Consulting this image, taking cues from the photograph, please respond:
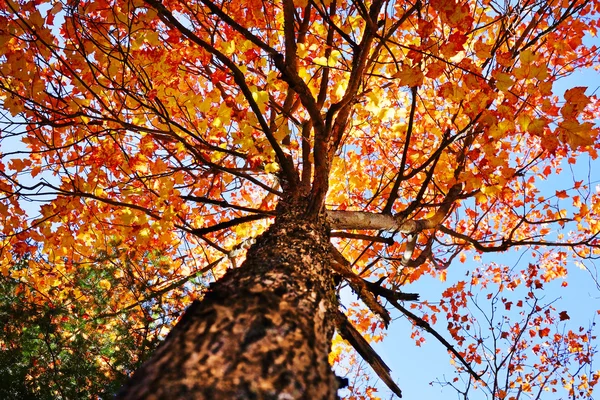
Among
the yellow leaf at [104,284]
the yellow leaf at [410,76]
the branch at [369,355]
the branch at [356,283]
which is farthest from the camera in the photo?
the yellow leaf at [104,284]

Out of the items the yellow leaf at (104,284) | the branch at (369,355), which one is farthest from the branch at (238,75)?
the yellow leaf at (104,284)

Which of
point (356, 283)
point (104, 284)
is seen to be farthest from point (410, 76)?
point (104, 284)

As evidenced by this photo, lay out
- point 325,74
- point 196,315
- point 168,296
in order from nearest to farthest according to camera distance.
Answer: point 196,315
point 325,74
point 168,296

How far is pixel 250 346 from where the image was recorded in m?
1.16

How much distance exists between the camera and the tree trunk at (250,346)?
0.98 m

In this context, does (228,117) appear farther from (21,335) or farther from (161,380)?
(161,380)

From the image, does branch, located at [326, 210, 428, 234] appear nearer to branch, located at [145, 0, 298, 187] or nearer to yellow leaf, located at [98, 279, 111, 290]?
branch, located at [145, 0, 298, 187]

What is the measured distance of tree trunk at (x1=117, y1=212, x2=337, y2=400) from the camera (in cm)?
98

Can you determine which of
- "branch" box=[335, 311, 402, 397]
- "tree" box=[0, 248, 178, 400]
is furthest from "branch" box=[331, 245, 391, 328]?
A: "tree" box=[0, 248, 178, 400]

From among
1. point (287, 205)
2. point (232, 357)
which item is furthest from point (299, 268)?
point (287, 205)

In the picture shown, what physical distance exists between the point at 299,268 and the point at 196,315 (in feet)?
2.40

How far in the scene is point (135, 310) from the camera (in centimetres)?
406

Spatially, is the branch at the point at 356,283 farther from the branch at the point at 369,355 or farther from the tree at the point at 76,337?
the tree at the point at 76,337

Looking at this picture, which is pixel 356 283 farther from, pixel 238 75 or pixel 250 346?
pixel 250 346
